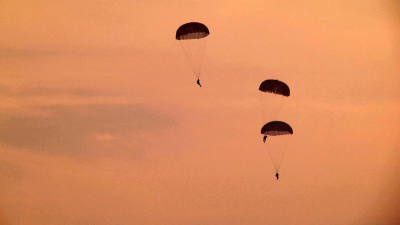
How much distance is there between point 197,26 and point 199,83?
5832 millimetres

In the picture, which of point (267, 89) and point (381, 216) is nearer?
point (267, 89)

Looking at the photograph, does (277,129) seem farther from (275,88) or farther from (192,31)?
(192,31)

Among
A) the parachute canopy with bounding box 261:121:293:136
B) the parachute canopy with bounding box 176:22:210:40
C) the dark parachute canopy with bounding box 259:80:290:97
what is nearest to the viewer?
the parachute canopy with bounding box 176:22:210:40

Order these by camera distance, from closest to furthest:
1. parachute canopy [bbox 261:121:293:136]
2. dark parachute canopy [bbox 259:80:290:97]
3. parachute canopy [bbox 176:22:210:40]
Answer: parachute canopy [bbox 176:22:210:40]
dark parachute canopy [bbox 259:80:290:97]
parachute canopy [bbox 261:121:293:136]

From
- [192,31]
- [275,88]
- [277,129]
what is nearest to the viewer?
[192,31]

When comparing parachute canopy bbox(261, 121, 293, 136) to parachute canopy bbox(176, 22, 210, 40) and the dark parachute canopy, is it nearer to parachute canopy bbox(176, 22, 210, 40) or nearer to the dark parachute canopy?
the dark parachute canopy

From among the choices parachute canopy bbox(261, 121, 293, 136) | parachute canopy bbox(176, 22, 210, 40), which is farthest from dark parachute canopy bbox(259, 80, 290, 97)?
parachute canopy bbox(176, 22, 210, 40)

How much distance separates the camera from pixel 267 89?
19.4 meters

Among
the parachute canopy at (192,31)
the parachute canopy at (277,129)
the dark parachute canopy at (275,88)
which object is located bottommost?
the parachute canopy at (277,129)

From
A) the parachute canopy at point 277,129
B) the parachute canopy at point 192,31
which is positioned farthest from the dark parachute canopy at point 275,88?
the parachute canopy at point 192,31

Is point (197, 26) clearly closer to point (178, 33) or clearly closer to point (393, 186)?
point (178, 33)

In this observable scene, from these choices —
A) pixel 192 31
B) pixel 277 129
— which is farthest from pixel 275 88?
pixel 192 31

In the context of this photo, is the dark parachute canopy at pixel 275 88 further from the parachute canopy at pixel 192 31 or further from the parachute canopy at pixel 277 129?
the parachute canopy at pixel 192 31

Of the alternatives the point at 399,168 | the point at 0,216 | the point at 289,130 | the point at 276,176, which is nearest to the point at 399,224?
the point at 399,168
